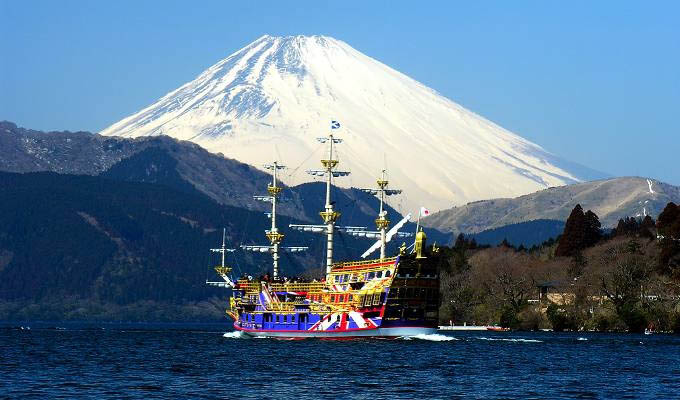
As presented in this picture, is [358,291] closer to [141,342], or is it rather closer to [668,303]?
[141,342]

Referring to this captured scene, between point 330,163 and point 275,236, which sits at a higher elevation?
point 330,163

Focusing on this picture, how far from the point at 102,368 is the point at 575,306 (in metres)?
83.0

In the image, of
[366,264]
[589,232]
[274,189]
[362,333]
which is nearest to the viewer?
[366,264]

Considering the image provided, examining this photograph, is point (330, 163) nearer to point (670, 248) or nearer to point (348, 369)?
point (670, 248)

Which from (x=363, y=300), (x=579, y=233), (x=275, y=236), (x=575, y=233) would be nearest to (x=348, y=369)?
(x=363, y=300)

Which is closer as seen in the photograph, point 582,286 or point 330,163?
point 330,163

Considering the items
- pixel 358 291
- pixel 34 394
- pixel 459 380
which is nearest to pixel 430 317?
pixel 358 291

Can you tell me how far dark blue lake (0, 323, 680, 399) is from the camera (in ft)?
234

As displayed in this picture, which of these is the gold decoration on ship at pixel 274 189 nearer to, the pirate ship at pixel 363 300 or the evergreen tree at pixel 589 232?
the pirate ship at pixel 363 300

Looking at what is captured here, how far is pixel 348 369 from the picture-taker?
281ft

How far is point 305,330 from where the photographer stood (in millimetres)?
128750

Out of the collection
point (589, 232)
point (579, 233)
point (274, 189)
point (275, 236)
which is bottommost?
point (275, 236)

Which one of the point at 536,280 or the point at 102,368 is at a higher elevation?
the point at 536,280

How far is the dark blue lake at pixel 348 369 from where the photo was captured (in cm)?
7119
